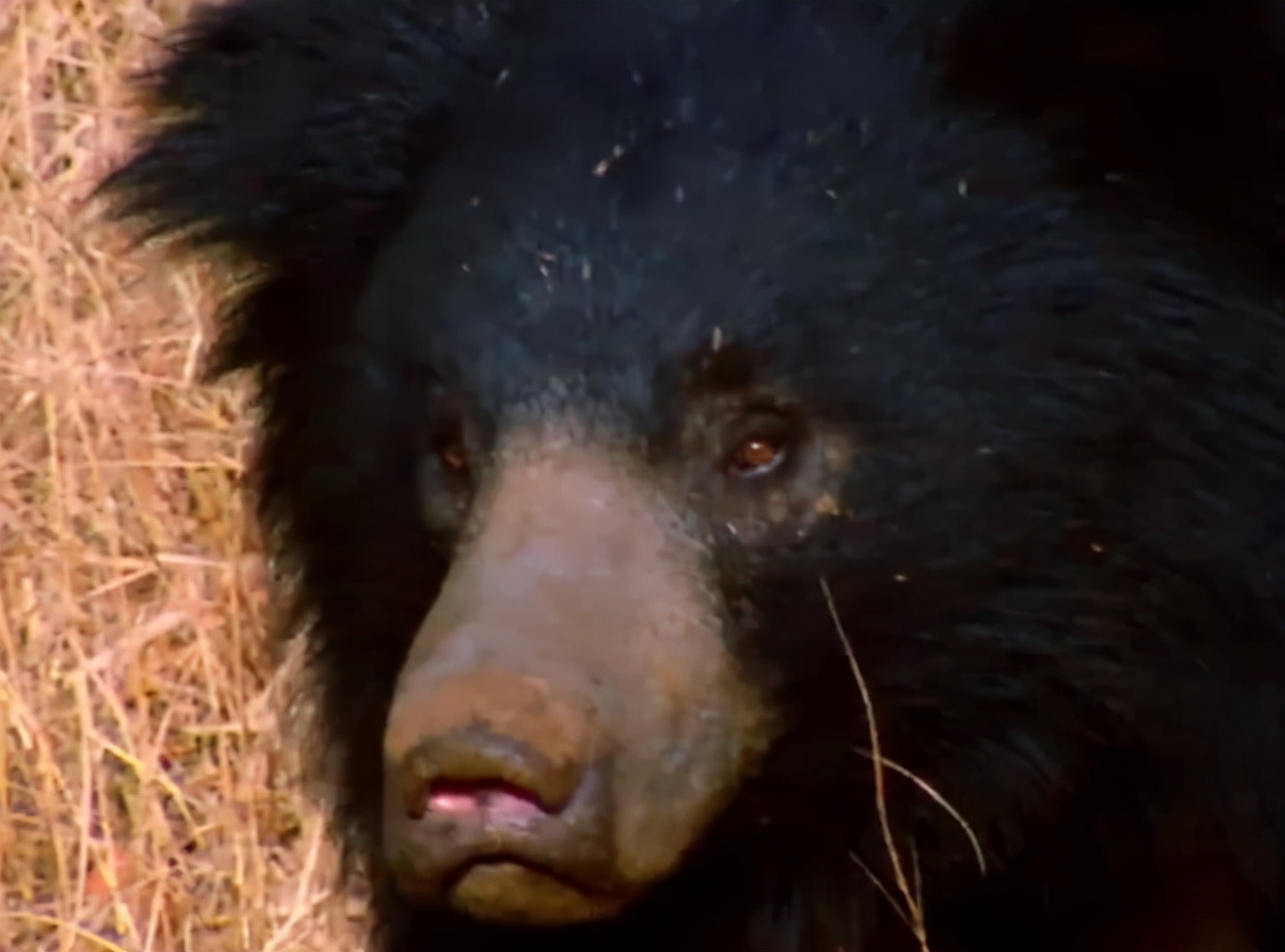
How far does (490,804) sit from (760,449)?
0.53 meters

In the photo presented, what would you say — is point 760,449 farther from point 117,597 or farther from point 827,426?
point 117,597

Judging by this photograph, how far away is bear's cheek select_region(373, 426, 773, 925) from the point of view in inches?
87.2

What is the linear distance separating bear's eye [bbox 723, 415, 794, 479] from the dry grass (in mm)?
1940

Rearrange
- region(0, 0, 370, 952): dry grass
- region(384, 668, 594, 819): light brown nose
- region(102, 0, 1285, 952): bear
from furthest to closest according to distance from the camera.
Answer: region(0, 0, 370, 952): dry grass → region(102, 0, 1285, 952): bear → region(384, 668, 594, 819): light brown nose

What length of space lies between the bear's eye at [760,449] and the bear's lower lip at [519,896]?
50cm

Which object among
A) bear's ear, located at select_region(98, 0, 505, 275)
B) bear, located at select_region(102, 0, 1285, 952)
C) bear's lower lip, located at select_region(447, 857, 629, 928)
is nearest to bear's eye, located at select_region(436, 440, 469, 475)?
bear, located at select_region(102, 0, 1285, 952)

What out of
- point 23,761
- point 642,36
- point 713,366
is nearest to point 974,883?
point 713,366

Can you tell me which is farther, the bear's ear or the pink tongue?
the bear's ear

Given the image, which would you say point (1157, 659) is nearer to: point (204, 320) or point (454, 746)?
point (454, 746)

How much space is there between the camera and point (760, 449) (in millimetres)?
2467

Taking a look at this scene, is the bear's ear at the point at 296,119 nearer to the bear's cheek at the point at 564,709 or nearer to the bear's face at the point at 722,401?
the bear's face at the point at 722,401

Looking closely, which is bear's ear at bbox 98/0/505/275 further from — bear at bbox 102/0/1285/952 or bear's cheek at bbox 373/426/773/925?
bear's cheek at bbox 373/426/773/925

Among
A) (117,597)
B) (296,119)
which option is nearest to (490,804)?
(296,119)

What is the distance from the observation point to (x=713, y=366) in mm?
2438
